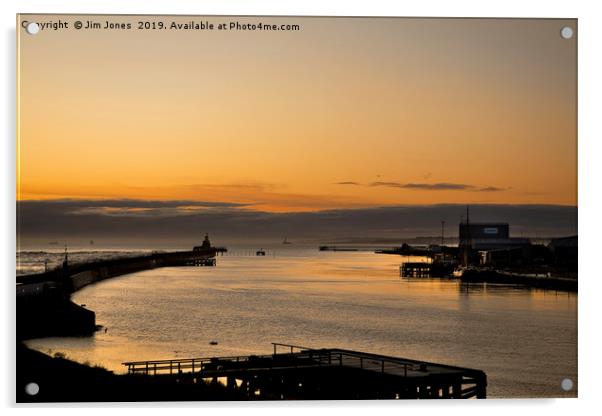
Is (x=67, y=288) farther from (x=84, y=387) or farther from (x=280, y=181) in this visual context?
(x=280, y=181)

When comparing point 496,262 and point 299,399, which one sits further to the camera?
point 496,262

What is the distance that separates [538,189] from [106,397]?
3.12m

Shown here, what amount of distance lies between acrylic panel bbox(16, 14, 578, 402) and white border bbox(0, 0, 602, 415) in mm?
60

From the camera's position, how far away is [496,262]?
7.12m

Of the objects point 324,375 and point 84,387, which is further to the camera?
point 324,375

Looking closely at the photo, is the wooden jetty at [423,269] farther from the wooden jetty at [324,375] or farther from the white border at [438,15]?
the white border at [438,15]

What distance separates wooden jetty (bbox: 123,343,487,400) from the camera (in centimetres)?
607

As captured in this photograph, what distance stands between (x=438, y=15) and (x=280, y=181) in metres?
1.54

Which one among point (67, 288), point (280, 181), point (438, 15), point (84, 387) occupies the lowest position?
point (84, 387)

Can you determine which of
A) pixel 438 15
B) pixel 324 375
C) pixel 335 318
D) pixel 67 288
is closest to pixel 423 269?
pixel 335 318

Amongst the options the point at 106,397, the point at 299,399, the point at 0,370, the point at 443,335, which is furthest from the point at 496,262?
the point at 0,370

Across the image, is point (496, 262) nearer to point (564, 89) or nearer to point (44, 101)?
point (564, 89)

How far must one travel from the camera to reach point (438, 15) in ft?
20.3

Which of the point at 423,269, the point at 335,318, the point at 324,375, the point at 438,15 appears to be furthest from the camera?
the point at 423,269
